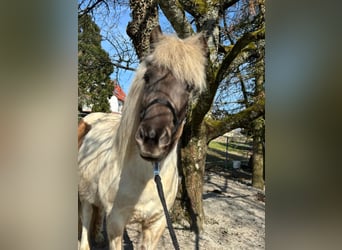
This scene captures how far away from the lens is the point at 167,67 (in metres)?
1.78

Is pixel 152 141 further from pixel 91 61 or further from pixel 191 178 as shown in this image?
pixel 91 61

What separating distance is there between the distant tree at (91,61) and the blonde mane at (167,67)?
2.83 meters

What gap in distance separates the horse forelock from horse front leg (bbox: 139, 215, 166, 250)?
948 mm

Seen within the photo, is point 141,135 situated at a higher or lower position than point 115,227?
higher

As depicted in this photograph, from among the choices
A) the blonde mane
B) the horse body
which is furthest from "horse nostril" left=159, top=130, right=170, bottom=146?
the horse body

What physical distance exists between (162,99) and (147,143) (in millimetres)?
256

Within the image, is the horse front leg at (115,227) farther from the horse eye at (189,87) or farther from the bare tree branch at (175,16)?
the bare tree branch at (175,16)

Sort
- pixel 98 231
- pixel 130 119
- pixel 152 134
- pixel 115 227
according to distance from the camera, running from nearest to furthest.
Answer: pixel 152 134, pixel 130 119, pixel 115 227, pixel 98 231

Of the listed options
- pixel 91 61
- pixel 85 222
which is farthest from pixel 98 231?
pixel 91 61

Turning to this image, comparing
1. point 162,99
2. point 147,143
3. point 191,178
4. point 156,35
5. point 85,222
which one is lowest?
point 85,222
